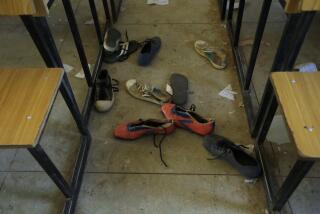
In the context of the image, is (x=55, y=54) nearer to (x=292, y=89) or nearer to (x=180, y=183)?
(x=180, y=183)

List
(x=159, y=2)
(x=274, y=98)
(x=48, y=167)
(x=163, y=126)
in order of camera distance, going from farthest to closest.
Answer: (x=159, y=2)
(x=163, y=126)
(x=274, y=98)
(x=48, y=167)

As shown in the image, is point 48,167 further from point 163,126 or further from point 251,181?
point 251,181

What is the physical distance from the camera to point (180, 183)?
1.39 meters

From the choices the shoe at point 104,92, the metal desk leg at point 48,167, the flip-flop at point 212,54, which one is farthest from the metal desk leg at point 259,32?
the metal desk leg at point 48,167

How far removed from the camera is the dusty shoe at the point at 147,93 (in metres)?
1.75

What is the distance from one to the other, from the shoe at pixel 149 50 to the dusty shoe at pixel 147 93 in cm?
20

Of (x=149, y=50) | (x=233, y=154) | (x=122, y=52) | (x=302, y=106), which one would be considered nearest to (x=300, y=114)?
(x=302, y=106)

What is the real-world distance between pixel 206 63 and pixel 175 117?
591mm

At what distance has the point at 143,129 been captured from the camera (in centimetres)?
153

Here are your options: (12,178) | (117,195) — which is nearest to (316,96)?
(117,195)

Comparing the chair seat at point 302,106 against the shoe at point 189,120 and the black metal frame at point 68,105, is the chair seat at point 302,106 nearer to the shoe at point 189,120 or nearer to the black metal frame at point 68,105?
the shoe at point 189,120

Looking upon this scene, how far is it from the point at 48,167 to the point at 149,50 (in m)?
1.18

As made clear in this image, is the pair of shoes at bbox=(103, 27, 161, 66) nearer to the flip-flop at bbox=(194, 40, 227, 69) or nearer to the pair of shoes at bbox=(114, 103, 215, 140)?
the flip-flop at bbox=(194, 40, 227, 69)

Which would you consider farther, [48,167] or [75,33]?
[75,33]
